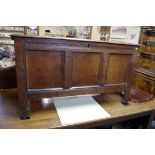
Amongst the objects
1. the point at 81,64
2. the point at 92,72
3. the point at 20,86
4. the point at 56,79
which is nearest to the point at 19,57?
→ the point at 20,86

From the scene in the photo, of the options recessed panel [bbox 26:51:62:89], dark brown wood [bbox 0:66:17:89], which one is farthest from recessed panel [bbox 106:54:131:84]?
dark brown wood [bbox 0:66:17:89]

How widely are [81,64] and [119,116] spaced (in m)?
0.61

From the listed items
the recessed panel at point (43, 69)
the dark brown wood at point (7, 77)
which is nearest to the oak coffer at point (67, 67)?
the recessed panel at point (43, 69)

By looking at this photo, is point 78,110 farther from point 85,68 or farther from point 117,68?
point 117,68

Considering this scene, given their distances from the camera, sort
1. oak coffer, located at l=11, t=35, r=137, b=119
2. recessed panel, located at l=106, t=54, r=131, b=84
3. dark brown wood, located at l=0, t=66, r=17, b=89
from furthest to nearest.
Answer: dark brown wood, located at l=0, t=66, r=17, b=89, recessed panel, located at l=106, t=54, r=131, b=84, oak coffer, located at l=11, t=35, r=137, b=119

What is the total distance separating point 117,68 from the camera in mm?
1386

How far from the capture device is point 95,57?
1.25 meters

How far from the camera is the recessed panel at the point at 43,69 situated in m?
1.05

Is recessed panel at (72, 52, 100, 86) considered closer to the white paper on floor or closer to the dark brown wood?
the white paper on floor

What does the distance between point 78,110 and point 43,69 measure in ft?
1.70

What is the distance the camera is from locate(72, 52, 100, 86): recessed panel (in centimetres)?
120

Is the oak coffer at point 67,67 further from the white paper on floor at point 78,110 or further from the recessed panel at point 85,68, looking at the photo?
the white paper on floor at point 78,110

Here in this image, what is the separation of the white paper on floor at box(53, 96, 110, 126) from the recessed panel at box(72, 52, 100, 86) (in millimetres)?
261

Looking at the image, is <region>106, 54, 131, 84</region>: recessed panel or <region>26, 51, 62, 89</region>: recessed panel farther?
<region>106, 54, 131, 84</region>: recessed panel
